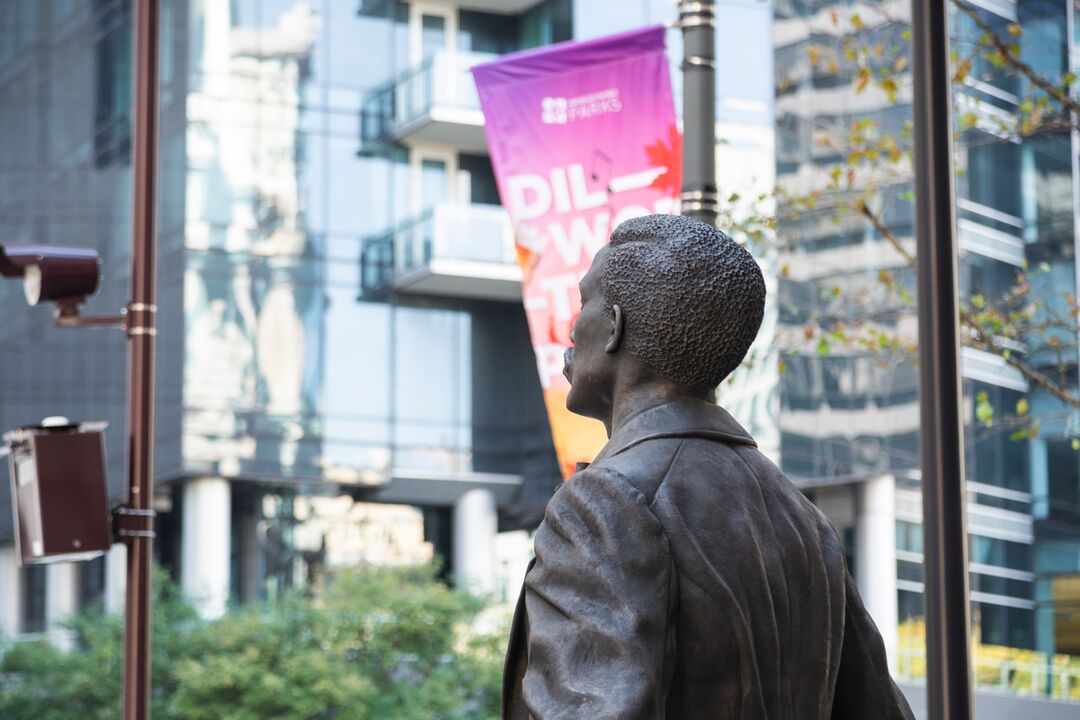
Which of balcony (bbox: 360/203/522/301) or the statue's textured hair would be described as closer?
the statue's textured hair

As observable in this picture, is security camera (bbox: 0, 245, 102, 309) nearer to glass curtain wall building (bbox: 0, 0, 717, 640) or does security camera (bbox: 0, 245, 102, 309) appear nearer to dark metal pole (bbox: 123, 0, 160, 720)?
dark metal pole (bbox: 123, 0, 160, 720)

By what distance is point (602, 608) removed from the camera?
2400 mm

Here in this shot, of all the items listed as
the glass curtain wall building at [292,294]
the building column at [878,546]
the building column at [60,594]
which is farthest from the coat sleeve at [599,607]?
the building column at [60,594]

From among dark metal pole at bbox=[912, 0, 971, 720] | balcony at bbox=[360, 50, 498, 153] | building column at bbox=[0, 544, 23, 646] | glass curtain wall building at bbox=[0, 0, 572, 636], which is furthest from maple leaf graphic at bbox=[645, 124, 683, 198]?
building column at bbox=[0, 544, 23, 646]

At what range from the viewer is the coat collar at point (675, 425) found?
2.64 m

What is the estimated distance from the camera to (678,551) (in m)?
2.49

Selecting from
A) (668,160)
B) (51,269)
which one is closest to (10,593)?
(51,269)

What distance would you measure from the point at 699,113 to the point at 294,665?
55.3ft

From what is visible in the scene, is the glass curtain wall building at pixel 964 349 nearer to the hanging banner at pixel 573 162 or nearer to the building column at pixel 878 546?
the building column at pixel 878 546

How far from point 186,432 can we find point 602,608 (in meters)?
23.7

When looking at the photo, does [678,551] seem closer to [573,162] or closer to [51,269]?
[51,269]

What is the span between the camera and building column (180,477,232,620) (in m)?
25.4

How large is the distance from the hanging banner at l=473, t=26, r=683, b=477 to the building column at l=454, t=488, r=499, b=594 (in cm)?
1899

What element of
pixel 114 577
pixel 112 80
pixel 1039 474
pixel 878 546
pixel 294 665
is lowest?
pixel 294 665
